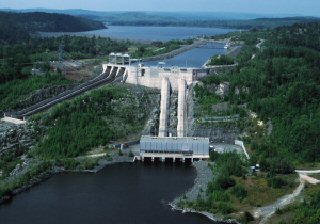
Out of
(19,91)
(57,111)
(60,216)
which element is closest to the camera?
(60,216)

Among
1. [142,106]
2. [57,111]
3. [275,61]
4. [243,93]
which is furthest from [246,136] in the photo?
[275,61]

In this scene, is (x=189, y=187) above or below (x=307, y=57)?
below

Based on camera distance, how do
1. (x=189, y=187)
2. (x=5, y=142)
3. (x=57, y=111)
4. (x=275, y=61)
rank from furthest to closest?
(x=275, y=61) → (x=57, y=111) → (x=5, y=142) → (x=189, y=187)

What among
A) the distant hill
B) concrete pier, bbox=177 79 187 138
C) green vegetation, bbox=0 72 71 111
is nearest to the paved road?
green vegetation, bbox=0 72 71 111

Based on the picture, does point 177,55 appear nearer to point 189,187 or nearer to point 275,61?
point 275,61

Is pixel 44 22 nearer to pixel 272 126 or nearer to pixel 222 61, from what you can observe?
pixel 222 61

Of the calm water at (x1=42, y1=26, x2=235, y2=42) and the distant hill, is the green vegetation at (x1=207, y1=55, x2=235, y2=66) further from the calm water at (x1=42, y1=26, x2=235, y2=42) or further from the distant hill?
the distant hill
